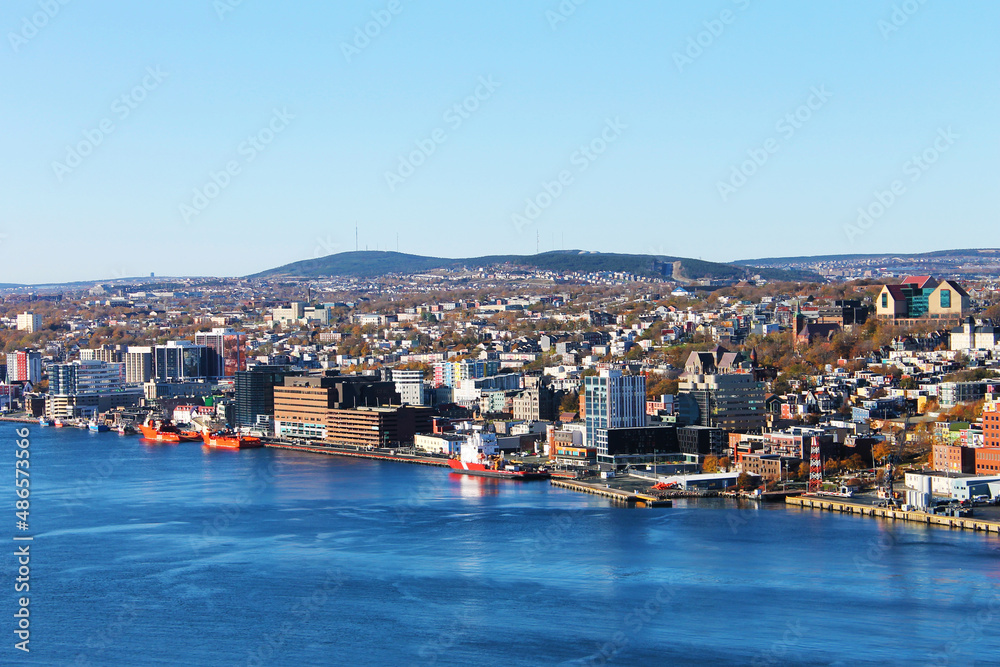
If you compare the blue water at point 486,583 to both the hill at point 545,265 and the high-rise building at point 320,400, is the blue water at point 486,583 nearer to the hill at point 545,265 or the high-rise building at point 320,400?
the high-rise building at point 320,400

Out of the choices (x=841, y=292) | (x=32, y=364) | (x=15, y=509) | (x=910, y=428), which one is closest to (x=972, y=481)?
(x=910, y=428)

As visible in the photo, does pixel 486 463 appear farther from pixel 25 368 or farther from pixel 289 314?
pixel 289 314

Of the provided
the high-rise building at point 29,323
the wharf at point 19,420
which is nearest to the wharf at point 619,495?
the wharf at point 19,420

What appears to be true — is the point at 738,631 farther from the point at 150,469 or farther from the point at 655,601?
the point at 150,469

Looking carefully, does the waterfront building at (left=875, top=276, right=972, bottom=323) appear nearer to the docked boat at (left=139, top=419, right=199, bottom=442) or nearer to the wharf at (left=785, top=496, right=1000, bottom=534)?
the docked boat at (left=139, top=419, right=199, bottom=442)

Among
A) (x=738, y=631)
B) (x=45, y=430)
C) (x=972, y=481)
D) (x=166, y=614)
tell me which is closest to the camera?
(x=738, y=631)

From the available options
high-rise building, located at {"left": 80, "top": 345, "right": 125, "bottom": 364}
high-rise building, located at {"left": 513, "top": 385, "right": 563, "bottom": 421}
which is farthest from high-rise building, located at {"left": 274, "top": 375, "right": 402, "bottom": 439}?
high-rise building, located at {"left": 80, "top": 345, "right": 125, "bottom": 364}

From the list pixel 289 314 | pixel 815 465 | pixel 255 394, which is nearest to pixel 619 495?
pixel 815 465
